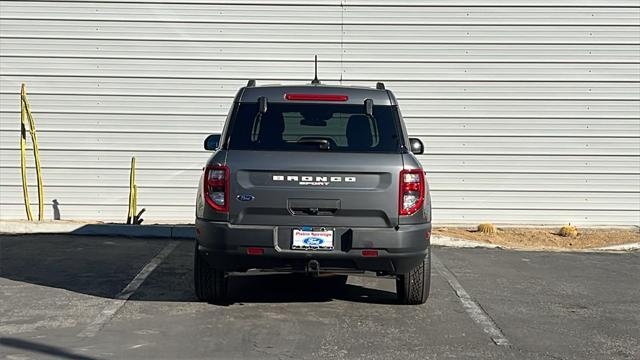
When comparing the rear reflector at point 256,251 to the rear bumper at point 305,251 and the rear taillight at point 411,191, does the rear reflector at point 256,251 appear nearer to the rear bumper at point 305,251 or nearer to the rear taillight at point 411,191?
the rear bumper at point 305,251

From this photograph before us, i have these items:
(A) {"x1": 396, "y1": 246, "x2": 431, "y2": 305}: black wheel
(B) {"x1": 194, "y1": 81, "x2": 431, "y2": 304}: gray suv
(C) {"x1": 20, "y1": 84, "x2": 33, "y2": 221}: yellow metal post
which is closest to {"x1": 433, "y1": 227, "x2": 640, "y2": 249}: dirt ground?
(A) {"x1": 396, "y1": 246, "x2": 431, "y2": 305}: black wheel

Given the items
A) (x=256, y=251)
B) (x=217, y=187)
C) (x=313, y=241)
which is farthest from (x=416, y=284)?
(x=217, y=187)

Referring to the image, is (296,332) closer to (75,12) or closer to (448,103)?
(448,103)

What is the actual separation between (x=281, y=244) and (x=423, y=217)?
1139 mm

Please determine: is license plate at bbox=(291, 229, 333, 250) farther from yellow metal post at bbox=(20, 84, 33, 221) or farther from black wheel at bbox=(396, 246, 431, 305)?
yellow metal post at bbox=(20, 84, 33, 221)

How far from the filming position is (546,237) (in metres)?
12.2

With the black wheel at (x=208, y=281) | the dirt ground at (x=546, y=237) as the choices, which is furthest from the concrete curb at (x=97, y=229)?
the black wheel at (x=208, y=281)

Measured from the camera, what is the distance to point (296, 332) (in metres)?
6.34

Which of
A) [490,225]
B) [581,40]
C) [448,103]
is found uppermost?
[581,40]

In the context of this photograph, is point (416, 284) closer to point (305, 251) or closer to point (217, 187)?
point (305, 251)

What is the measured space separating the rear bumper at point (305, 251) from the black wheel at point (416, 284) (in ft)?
1.65

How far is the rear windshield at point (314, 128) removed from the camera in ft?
22.1

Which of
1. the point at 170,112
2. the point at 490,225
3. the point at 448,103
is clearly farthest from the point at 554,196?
the point at 170,112

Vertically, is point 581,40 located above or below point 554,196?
above
